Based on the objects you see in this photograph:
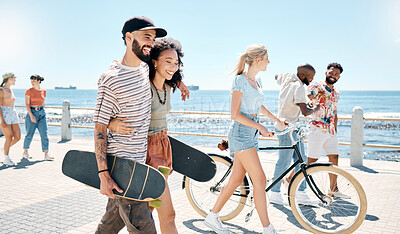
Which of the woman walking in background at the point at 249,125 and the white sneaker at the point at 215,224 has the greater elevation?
the woman walking in background at the point at 249,125

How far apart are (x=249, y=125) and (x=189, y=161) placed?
2.51 ft

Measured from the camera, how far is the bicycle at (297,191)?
12.6ft

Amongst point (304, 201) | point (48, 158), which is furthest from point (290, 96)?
point (48, 158)

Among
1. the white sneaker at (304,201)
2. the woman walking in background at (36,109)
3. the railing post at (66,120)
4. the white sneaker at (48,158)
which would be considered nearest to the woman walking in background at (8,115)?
the woman walking in background at (36,109)

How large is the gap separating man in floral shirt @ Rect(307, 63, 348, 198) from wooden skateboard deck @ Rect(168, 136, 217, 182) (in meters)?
2.35

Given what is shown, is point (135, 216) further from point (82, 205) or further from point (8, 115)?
point (8, 115)

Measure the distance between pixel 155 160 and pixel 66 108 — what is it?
9.97 meters

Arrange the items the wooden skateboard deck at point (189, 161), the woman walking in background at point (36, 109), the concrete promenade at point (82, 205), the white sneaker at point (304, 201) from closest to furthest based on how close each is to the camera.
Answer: the wooden skateboard deck at point (189, 161)
the concrete promenade at point (82, 205)
the white sneaker at point (304, 201)
the woman walking in background at point (36, 109)

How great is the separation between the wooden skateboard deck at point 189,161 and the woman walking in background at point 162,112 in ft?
0.58

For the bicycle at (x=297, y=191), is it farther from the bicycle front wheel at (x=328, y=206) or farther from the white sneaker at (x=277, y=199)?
the white sneaker at (x=277, y=199)

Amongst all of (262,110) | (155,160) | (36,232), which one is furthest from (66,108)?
(155,160)

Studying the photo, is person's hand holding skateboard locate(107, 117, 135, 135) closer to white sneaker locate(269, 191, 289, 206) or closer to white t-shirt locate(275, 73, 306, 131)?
white t-shirt locate(275, 73, 306, 131)

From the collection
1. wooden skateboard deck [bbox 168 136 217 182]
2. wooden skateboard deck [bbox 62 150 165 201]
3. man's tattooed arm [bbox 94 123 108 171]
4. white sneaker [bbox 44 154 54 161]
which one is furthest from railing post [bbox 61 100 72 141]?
man's tattooed arm [bbox 94 123 108 171]

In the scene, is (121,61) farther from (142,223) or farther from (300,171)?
(300,171)
